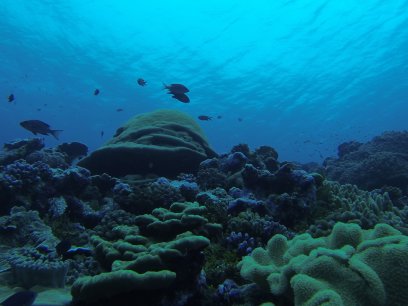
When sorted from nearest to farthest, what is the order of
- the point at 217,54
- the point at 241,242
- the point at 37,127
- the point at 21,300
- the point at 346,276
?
the point at 346,276
the point at 21,300
the point at 241,242
the point at 37,127
the point at 217,54

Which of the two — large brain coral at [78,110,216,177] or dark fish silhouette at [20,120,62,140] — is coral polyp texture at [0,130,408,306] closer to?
large brain coral at [78,110,216,177]

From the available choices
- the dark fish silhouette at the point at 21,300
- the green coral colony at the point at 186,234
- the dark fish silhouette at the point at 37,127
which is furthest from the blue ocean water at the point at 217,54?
the dark fish silhouette at the point at 21,300

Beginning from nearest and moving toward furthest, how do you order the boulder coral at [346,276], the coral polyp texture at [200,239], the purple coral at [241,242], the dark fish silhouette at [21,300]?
1. the boulder coral at [346,276]
2. the coral polyp texture at [200,239]
3. the dark fish silhouette at [21,300]
4. the purple coral at [241,242]

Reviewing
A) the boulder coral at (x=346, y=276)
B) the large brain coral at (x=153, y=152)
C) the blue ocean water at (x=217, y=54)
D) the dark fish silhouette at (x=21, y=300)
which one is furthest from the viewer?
the blue ocean water at (x=217, y=54)

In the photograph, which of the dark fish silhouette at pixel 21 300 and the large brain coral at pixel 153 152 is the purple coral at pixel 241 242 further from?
the large brain coral at pixel 153 152

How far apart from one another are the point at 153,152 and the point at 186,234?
222 inches

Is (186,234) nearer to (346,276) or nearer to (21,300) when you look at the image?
(21,300)

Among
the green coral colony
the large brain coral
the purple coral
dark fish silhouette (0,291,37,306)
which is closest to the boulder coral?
the green coral colony

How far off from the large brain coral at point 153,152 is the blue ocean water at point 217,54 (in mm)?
24974

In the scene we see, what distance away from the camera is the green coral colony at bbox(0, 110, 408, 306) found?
9.34ft

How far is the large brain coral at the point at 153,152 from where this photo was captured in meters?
9.54

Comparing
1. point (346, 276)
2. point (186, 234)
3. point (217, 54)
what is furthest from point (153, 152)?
point (217, 54)

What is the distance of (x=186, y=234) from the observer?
13.4 ft

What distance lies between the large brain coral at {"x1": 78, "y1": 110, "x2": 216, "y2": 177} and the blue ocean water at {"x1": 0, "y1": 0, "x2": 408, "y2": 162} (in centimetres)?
2497
